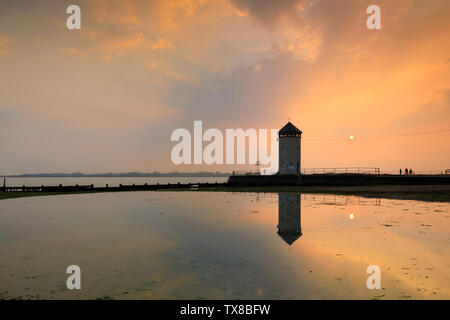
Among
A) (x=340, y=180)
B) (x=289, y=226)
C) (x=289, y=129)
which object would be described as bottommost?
(x=289, y=226)

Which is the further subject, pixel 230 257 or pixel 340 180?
pixel 340 180

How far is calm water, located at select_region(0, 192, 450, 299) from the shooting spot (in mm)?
6625

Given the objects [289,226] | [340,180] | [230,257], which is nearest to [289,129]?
[340,180]

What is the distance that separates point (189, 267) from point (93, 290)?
2.64 m

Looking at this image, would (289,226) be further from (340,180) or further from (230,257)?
(340,180)

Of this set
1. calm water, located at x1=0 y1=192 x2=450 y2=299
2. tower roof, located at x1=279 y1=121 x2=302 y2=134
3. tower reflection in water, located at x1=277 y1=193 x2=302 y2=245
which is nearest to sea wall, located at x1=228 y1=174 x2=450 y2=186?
tower roof, located at x1=279 y1=121 x2=302 y2=134

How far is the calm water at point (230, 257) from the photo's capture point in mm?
6625

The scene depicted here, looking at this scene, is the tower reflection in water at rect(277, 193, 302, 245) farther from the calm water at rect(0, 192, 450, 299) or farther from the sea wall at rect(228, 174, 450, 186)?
the sea wall at rect(228, 174, 450, 186)

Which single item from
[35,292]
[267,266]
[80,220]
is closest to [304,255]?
[267,266]

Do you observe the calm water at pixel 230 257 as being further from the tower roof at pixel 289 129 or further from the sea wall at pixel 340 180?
the tower roof at pixel 289 129

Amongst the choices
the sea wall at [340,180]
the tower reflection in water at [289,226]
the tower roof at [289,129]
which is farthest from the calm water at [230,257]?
the tower roof at [289,129]

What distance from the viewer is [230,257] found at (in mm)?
9273
